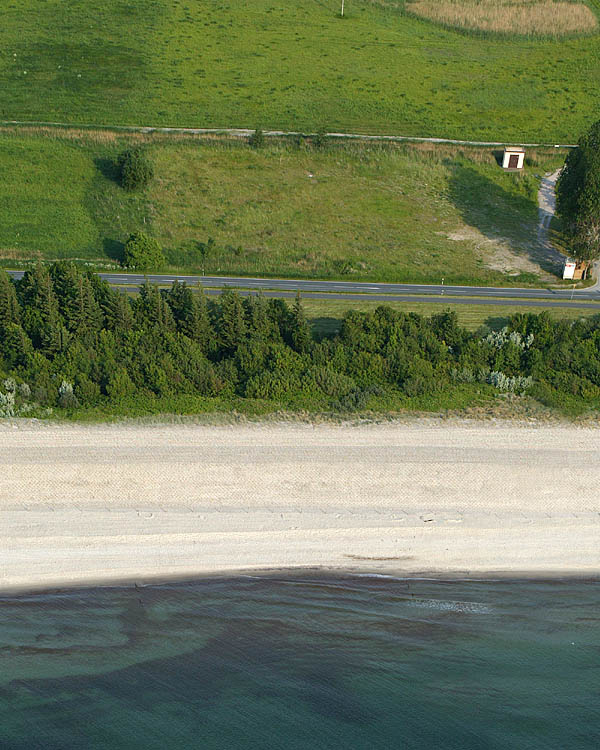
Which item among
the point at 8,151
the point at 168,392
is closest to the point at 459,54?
the point at 8,151

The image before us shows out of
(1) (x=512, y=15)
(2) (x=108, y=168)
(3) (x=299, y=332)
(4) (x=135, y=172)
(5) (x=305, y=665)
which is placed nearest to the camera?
(5) (x=305, y=665)

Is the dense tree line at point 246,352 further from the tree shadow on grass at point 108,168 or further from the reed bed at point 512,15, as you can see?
the reed bed at point 512,15

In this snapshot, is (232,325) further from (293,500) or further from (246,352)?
(293,500)

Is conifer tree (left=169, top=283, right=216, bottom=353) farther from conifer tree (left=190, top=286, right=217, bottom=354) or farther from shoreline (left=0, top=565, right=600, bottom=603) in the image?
shoreline (left=0, top=565, right=600, bottom=603)

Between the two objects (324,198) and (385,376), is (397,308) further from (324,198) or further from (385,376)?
(324,198)

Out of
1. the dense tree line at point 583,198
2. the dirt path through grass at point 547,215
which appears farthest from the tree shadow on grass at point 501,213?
the dense tree line at point 583,198

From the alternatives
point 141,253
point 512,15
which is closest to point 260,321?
point 141,253
